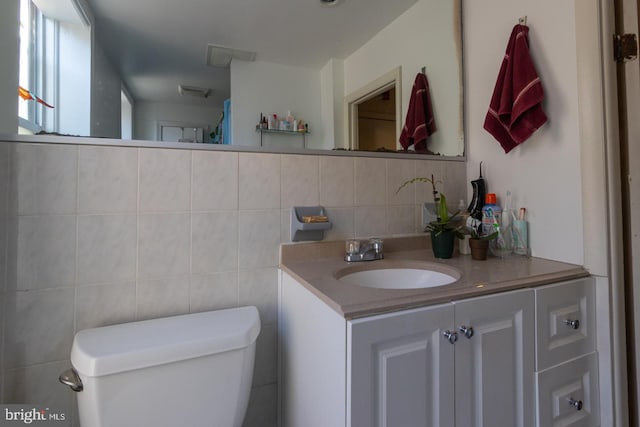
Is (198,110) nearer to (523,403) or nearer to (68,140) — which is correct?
(68,140)

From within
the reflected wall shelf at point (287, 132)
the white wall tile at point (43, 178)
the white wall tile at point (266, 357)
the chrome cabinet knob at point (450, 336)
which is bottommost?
the white wall tile at point (266, 357)

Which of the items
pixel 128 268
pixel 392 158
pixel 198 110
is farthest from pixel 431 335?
pixel 198 110

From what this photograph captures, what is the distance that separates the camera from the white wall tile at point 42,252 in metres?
0.83

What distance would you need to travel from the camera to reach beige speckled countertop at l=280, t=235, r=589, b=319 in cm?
70

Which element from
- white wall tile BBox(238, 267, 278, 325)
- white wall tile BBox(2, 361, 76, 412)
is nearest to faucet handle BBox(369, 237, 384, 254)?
white wall tile BBox(238, 267, 278, 325)

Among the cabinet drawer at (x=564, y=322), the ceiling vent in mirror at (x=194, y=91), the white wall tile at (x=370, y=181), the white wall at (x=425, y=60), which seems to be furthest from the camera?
the white wall at (x=425, y=60)

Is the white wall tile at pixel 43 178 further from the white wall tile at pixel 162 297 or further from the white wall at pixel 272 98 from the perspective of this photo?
the white wall at pixel 272 98

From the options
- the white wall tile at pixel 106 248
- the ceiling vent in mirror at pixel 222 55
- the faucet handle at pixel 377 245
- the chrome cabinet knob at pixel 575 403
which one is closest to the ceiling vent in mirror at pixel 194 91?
the ceiling vent in mirror at pixel 222 55

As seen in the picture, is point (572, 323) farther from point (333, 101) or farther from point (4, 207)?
point (4, 207)

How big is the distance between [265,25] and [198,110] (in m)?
0.45

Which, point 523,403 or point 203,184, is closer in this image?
point 523,403

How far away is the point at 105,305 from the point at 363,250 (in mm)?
851

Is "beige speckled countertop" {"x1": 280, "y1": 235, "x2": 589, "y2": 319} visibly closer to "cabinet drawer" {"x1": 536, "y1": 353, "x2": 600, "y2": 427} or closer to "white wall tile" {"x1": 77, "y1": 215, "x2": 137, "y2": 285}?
"cabinet drawer" {"x1": 536, "y1": 353, "x2": 600, "y2": 427}

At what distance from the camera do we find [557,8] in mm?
1070
